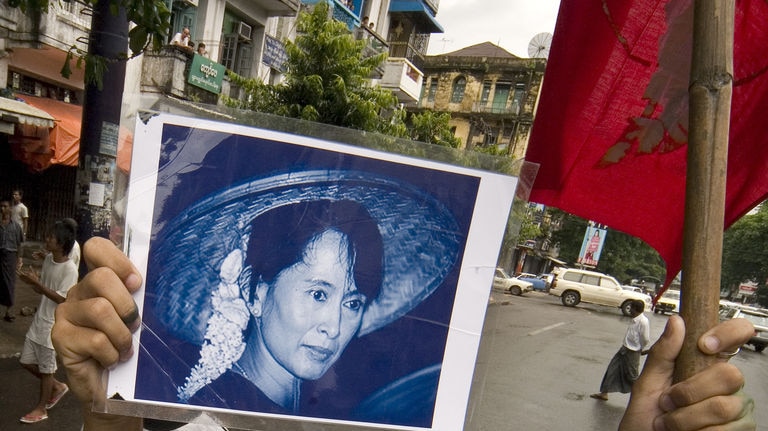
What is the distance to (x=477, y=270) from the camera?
1.05 metres

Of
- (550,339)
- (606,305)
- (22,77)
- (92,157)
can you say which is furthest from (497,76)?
(92,157)

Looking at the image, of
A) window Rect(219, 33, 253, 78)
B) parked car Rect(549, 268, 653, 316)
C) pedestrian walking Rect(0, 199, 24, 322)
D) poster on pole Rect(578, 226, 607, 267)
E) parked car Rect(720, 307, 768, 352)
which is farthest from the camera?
poster on pole Rect(578, 226, 607, 267)

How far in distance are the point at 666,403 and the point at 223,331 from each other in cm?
86

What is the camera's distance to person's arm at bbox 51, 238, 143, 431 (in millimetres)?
899

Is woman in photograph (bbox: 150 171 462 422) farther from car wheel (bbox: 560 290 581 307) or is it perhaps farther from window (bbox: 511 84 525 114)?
window (bbox: 511 84 525 114)

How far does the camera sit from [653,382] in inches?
35.4

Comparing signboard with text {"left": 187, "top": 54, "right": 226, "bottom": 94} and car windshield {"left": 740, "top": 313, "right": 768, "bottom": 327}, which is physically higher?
signboard with text {"left": 187, "top": 54, "right": 226, "bottom": 94}

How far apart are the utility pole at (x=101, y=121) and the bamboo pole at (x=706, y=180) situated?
3234 millimetres

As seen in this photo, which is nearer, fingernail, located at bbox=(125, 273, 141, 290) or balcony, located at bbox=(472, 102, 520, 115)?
fingernail, located at bbox=(125, 273, 141, 290)

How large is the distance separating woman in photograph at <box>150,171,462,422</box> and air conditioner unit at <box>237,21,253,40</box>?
1239 cm

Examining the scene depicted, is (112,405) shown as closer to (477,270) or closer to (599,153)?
(477,270)

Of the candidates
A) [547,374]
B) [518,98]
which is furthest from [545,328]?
[518,98]

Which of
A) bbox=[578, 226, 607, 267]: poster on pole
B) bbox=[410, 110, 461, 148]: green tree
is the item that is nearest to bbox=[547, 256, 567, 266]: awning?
bbox=[578, 226, 607, 267]: poster on pole

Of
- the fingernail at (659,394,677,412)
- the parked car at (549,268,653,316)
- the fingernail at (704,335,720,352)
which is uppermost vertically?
the fingernail at (704,335,720,352)
